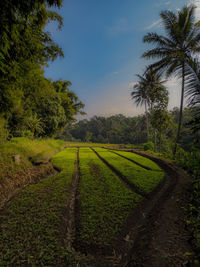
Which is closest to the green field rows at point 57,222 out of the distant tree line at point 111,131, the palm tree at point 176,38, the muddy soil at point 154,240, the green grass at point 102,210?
the green grass at point 102,210

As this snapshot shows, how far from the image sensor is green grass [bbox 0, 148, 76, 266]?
1.58m

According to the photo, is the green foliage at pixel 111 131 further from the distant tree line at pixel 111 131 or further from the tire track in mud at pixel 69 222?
the tire track in mud at pixel 69 222

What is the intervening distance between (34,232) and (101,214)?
1256mm

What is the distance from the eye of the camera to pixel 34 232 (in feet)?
6.70

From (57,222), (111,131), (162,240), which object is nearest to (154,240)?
(162,240)

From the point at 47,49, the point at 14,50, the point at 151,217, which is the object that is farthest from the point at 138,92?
the point at 151,217

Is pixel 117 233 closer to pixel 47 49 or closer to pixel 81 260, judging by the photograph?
pixel 81 260

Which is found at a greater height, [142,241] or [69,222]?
[142,241]

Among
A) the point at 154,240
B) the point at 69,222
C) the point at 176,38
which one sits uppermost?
the point at 176,38

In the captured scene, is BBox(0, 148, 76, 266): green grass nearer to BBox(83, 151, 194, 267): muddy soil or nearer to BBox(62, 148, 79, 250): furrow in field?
BBox(62, 148, 79, 250): furrow in field

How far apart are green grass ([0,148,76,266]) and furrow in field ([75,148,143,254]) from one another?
353mm

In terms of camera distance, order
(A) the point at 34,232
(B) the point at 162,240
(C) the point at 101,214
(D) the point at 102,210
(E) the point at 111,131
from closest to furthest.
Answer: (B) the point at 162,240 < (A) the point at 34,232 < (C) the point at 101,214 < (D) the point at 102,210 < (E) the point at 111,131

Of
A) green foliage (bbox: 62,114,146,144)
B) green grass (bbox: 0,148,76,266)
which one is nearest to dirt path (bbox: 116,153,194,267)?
green grass (bbox: 0,148,76,266)

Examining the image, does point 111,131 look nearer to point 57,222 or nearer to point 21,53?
point 21,53
